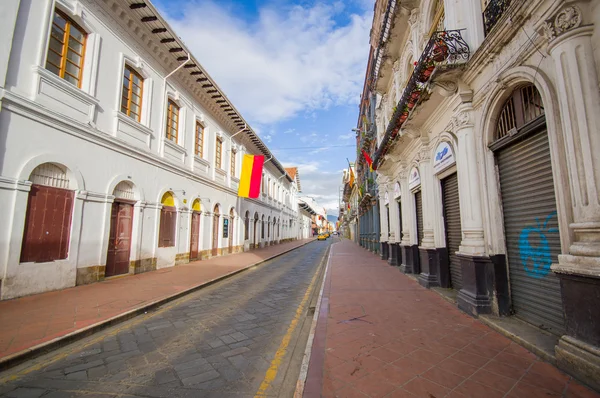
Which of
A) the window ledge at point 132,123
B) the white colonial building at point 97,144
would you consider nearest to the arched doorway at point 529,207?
the white colonial building at point 97,144

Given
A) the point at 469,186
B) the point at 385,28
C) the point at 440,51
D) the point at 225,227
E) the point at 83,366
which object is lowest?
the point at 83,366

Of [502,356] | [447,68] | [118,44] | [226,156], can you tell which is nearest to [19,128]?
[118,44]

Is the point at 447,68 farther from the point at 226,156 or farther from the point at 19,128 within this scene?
the point at 226,156

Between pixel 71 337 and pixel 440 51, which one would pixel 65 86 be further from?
pixel 440 51

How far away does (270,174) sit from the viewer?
28438 millimetres

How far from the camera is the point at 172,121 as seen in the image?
1236cm

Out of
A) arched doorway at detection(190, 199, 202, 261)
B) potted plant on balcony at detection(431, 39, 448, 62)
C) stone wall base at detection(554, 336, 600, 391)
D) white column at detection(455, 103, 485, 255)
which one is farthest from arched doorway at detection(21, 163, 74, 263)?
stone wall base at detection(554, 336, 600, 391)

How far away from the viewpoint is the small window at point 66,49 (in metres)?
7.21

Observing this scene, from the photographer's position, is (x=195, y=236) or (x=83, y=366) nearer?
(x=83, y=366)

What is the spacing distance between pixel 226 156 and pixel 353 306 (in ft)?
45.5

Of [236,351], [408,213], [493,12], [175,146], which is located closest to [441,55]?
[493,12]

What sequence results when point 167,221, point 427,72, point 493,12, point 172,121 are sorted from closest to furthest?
1. point 493,12
2. point 427,72
3. point 167,221
4. point 172,121

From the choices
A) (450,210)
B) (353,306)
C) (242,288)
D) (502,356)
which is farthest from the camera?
(242,288)

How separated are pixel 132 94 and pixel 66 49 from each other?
8.32 feet
